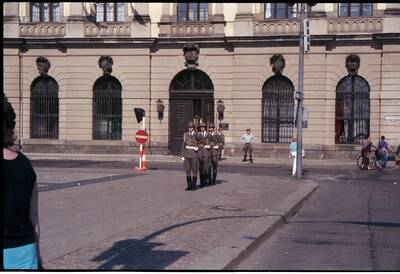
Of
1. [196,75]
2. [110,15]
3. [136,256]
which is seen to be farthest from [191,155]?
[110,15]

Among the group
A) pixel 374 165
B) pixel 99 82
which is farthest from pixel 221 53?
pixel 374 165

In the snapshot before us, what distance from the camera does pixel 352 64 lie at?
34906 millimetres

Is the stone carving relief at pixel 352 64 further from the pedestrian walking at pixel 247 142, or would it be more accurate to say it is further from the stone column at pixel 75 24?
the stone column at pixel 75 24

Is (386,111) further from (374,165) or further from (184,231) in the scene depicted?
(184,231)

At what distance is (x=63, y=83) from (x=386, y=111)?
758 inches

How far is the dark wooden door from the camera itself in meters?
37.7

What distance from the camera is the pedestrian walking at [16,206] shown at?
3.80 meters

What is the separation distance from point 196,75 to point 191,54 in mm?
1400

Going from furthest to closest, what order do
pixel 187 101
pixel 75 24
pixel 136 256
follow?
pixel 75 24 → pixel 187 101 → pixel 136 256

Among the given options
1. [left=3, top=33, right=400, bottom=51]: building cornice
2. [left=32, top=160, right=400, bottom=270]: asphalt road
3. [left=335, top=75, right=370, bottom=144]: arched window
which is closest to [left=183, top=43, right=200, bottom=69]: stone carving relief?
[left=3, top=33, right=400, bottom=51]: building cornice

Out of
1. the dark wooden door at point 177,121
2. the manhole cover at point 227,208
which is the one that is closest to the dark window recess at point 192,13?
the dark wooden door at point 177,121

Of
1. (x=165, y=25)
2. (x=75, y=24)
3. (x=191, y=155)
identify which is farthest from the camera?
(x=75, y=24)

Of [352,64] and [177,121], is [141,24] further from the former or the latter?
[352,64]

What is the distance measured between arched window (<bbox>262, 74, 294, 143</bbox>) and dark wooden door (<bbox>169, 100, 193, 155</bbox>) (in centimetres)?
462
